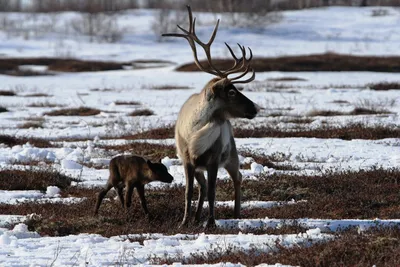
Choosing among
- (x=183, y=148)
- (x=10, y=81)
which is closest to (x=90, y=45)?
(x=10, y=81)

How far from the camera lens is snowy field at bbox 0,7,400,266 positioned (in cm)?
718

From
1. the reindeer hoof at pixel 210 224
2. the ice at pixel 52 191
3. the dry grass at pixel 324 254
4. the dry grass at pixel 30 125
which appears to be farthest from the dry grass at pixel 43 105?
the dry grass at pixel 324 254

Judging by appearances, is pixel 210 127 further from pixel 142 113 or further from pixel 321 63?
pixel 321 63

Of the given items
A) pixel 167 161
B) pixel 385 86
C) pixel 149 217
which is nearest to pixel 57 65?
pixel 385 86

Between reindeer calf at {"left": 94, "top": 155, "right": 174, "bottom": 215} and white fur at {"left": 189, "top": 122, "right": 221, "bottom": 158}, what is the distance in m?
0.63

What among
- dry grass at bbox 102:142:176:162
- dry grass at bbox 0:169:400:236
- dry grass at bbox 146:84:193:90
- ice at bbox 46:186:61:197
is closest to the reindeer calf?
dry grass at bbox 0:169:400:236

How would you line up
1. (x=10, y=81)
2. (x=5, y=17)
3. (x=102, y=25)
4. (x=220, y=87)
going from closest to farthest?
(x=220, y=87)
(x=10, y=81)
(x=102, y=25)
(x=5, y=17)

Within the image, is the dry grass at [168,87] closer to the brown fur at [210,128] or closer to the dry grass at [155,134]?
the dry grass at [155,134]

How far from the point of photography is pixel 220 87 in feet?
28.9

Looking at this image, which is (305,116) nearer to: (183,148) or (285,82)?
(183,148)

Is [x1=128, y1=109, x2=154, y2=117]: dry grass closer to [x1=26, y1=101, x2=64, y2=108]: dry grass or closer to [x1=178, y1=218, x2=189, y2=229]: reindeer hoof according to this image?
[x1=26, y1=101, x2=64, y2=108]: dry grass

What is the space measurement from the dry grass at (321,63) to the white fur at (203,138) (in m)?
33.4

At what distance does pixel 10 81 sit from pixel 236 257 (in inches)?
1335

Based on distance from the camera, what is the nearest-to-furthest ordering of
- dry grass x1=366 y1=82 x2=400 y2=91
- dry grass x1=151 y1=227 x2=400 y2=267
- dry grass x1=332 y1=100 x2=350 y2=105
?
dry grass x1=151 y1=227 x2=400 y2=267, dry grass x1=332 y1=100 x2=350 y2=105, dry grass x1=366 y1=82 x2=400 y2=91
